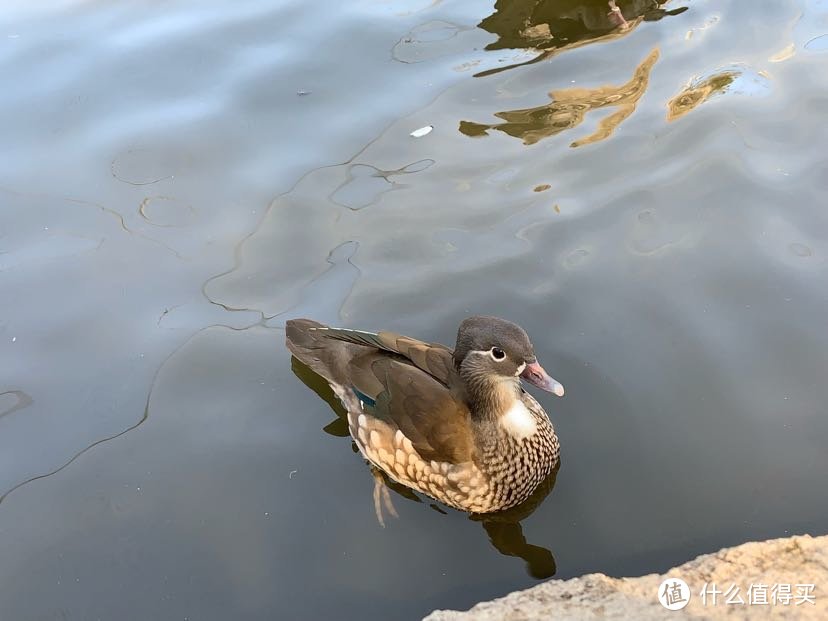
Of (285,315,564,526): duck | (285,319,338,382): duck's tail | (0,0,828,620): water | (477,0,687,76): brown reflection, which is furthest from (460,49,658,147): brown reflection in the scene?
(285,315,564,526): duck

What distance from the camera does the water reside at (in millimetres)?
3426

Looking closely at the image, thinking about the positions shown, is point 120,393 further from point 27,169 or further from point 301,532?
point 27,169

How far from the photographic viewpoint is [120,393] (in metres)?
4.20

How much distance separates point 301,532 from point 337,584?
313 millimetres

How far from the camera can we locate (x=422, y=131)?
5578 millimetres

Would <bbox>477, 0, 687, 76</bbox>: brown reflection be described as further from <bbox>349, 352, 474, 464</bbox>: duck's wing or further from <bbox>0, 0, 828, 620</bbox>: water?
<bbox>349, 352, 474, 464</bbox>: duck's wing

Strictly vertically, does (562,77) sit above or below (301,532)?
above

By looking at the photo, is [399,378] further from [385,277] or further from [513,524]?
[385,277]

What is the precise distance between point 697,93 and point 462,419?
10.9 ft

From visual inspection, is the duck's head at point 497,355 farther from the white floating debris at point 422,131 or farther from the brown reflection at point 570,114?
the white floating debris at point 422,131

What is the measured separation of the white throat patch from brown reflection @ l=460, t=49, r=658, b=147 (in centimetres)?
237

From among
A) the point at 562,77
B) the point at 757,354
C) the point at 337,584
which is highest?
the point at 562,77

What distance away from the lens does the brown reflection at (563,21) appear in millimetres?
6262

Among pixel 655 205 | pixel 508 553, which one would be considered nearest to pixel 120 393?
pixel 508 553
